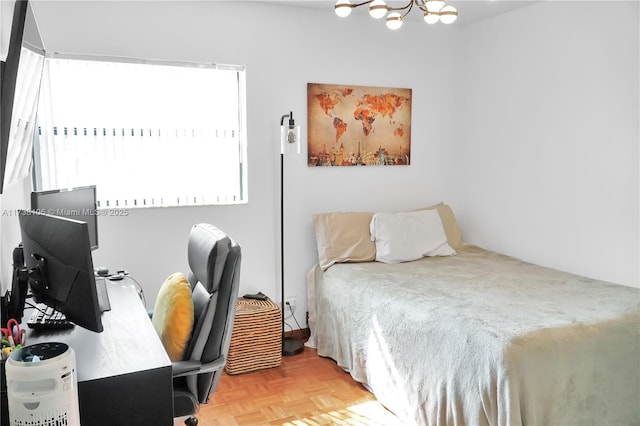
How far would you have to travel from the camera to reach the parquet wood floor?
2.67 metres

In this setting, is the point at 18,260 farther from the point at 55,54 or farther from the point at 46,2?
the point at 46,2

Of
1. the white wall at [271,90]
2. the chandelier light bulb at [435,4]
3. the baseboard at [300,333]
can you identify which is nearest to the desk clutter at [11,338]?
the white wall at [271,90]

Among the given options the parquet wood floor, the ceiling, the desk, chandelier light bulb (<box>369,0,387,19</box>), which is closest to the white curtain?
the desk

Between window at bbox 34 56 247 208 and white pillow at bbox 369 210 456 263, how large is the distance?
104 centimetres

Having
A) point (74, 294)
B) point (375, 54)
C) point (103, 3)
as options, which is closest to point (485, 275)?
A: point (375, 54)

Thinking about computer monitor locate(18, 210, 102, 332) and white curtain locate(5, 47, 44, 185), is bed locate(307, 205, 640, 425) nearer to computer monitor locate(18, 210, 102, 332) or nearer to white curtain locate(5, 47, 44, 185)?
computer monitor locate(18, 210, 102, 332)

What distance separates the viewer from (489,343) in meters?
2.12

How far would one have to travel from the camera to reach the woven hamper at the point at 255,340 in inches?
127

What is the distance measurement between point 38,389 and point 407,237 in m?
2.87

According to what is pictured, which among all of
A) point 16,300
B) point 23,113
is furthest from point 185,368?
point 23,113

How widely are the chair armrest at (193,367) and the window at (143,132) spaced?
170 cm

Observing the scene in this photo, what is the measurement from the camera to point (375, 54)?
12.6 ft

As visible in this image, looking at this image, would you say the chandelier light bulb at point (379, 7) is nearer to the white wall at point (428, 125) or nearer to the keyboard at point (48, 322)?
the white wall at point (428, 125)

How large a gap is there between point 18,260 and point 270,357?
1.82 meters
